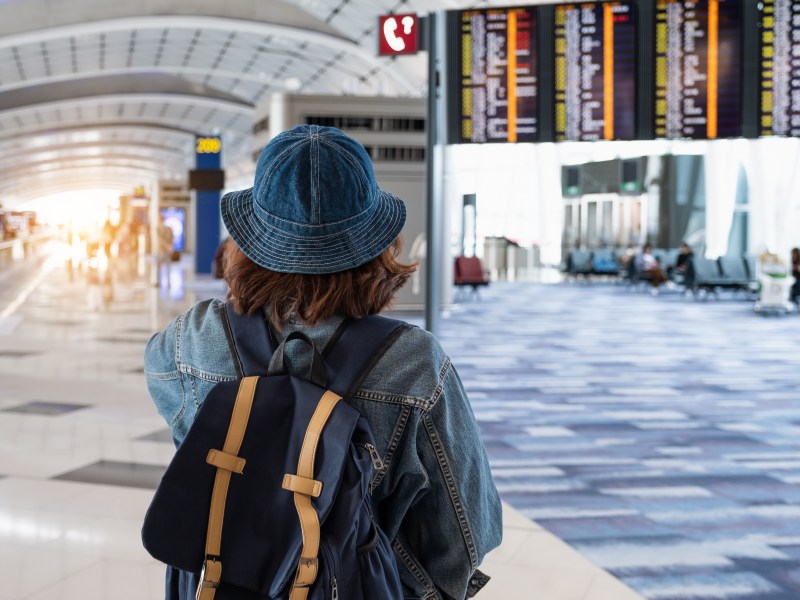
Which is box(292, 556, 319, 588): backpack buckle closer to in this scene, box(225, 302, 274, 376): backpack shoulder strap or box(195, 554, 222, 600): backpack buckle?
box(195, 554, 222, 600): backpack buckle

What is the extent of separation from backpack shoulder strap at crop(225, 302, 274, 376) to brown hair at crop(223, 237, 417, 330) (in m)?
0.02

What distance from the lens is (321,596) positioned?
4.41 feet

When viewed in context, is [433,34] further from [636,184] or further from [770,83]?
[636,184]

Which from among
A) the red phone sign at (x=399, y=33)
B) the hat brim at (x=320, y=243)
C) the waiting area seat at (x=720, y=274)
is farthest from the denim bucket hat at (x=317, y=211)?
the waiting area seat at (x=720, y=274)

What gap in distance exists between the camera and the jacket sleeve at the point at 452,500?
4.85ft

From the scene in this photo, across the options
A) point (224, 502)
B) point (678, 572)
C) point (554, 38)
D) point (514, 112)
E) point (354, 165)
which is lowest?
point (678, 572)

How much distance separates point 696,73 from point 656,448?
463cm

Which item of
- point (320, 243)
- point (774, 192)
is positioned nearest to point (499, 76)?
point (320, 243)

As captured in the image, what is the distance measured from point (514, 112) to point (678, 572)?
6.16m

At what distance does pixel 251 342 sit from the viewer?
58.7 inches

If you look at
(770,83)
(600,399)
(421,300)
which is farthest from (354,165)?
(421,300)

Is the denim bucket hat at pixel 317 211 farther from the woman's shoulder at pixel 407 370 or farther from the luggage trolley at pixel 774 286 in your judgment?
the luggage trolley at pixel 774 286

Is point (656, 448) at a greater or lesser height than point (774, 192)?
lesser

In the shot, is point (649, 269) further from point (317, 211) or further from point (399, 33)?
point (317, 211)
